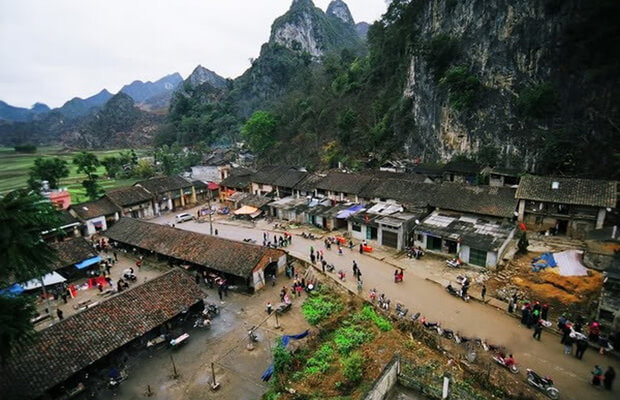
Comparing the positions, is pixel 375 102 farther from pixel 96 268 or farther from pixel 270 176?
pixel 96 268

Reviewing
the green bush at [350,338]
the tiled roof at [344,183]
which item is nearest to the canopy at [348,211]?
the tiled roof at [344,183]

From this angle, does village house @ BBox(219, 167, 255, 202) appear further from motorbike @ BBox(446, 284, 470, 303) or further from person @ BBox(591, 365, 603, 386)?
person @ BBox(591, 365, 603, 386)

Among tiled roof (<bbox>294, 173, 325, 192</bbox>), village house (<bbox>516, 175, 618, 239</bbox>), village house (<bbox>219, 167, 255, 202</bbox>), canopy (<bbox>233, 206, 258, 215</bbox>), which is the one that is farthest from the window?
village house (<bbox>219, 167, 255, 202</bbox>)

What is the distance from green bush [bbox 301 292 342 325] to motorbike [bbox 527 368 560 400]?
10305 millimetres

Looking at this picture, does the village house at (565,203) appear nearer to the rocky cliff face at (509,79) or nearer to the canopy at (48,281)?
the rocky cliff face at (509,79)

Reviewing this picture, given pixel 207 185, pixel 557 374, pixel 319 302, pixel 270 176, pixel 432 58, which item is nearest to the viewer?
pixel 557 374

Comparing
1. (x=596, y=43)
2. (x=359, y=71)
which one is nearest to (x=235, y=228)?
(x=596, y=43)

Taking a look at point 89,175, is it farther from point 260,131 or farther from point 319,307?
point 319,307

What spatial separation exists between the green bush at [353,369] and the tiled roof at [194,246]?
35.2 ft

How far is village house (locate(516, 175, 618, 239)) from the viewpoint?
1023 inches

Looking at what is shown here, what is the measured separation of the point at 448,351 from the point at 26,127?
632 feet

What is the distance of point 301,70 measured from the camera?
336 feet

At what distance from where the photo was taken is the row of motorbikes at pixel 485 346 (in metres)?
13.0

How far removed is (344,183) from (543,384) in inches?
1188
